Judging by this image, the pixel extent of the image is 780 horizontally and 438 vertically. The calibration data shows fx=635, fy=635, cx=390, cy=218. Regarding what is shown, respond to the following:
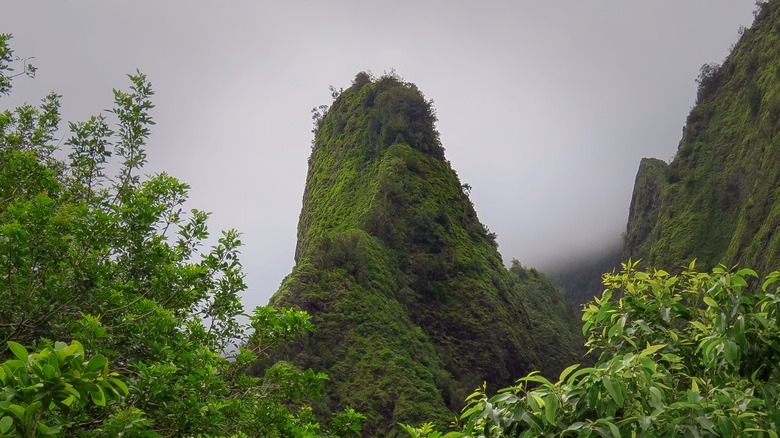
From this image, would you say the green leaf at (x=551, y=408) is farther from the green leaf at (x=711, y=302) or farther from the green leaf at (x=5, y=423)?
the green leaf at (x=5, y=423)

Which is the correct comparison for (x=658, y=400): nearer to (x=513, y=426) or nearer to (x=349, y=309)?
(x=513, y=426)

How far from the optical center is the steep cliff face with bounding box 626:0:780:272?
51781mm

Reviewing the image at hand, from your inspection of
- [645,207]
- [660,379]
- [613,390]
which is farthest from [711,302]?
[645,207]

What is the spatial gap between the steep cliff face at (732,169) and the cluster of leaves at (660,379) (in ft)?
159

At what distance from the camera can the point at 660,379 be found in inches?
161

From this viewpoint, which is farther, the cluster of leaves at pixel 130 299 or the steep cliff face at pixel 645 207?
the steep cliff face at pixel 645 207

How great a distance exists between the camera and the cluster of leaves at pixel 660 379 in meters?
3.31

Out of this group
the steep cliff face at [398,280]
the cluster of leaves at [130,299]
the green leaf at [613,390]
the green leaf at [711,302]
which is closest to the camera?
the green leaf at [613,390]

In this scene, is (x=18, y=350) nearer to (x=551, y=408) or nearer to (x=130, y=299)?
(x=551, y=408)

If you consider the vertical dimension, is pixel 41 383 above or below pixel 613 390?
above

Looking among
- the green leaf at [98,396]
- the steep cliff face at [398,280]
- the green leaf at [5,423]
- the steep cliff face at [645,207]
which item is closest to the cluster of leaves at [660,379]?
the green leaf at [98,396]

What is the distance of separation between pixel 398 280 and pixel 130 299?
43.1m

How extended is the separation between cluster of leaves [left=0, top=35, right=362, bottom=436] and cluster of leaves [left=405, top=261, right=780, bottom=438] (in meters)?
3.09

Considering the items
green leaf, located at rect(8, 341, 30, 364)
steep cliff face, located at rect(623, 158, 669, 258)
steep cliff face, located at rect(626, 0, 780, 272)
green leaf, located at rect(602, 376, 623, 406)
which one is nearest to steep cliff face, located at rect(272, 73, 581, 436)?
steep cliff face, located at rect(626, 0, 780, 272)
